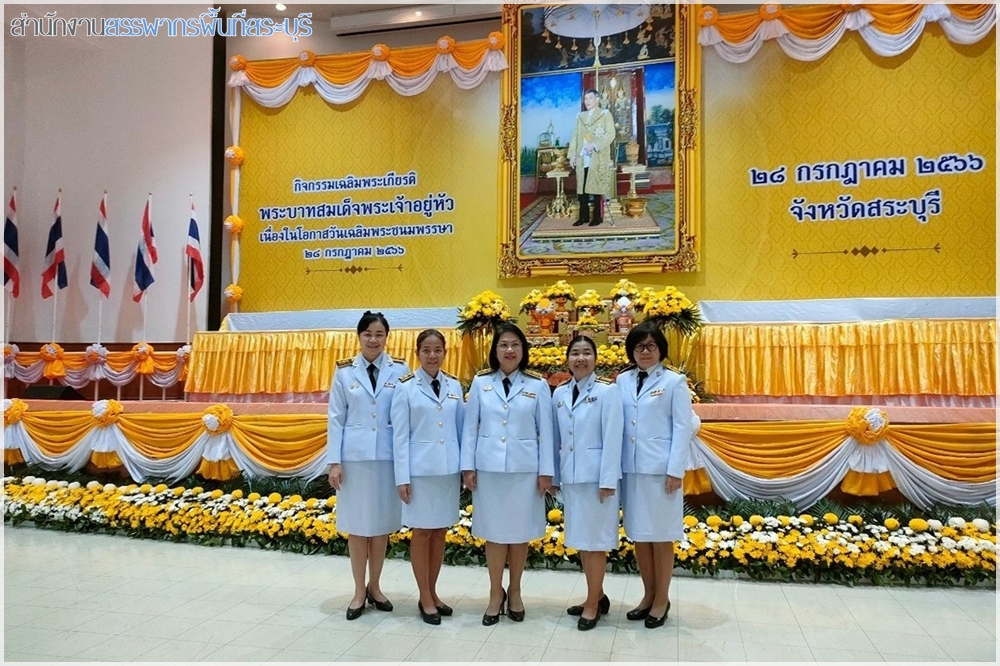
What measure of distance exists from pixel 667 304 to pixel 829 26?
3.49 meters

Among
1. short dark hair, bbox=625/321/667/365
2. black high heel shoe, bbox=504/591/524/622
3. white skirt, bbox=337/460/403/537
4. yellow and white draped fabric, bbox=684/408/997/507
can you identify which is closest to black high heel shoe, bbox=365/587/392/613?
white skirt, bbox=337/460/403/537

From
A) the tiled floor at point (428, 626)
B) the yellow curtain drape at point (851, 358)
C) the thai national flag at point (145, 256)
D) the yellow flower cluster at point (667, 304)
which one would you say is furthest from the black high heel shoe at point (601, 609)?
the thai national flag at point (145, 256)

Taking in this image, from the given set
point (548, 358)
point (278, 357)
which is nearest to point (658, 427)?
point (548, 358)

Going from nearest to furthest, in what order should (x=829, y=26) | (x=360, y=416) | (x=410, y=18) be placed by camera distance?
1. (x=360, y=416)
2. (x=829, y=26)
3. (x=410, y=18)

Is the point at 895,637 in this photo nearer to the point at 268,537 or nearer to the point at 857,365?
the point at 857,365

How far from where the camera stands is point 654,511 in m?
2.97

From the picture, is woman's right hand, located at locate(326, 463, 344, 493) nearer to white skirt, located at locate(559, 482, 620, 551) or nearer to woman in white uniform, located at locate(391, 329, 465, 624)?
woman in white uniform, located at locate(391, 329, 465, 624)

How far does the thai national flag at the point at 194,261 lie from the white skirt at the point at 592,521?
640cm

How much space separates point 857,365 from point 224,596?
17.5 feet

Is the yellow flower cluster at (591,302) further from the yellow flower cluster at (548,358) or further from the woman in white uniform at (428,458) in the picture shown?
the woman in white uniform at (428,458)

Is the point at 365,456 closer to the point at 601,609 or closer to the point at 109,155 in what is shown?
the point at 601,609

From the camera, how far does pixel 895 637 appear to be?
2955 mm

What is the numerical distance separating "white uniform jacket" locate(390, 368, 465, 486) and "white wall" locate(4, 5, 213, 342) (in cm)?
595

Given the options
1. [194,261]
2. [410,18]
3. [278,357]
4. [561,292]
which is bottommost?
[278,357]
